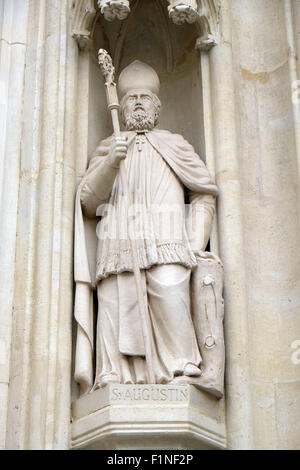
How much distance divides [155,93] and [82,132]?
22.7 inches

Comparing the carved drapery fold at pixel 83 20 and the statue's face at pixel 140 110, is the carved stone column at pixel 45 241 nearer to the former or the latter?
the carved drapery fold at pixel 83 20

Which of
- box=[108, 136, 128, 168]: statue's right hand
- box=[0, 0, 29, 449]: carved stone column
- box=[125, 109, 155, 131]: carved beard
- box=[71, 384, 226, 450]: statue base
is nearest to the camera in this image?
box=[71, 384, 226, 450]: statue base

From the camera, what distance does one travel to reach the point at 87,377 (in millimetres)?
6902

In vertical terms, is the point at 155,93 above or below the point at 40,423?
above

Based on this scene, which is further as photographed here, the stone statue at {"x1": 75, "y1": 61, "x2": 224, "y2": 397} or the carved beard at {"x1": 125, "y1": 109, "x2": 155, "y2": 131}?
the carved beard at {"x1": 125, "y1": 109, "x2": 155, "y2": 131}

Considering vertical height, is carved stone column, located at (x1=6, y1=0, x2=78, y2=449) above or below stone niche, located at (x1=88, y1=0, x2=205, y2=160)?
below

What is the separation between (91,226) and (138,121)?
2.58 ft

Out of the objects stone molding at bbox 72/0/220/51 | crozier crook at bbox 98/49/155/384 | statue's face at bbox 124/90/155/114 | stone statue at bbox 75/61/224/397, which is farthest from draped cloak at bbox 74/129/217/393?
stone molding at bbox 72/0/220/51

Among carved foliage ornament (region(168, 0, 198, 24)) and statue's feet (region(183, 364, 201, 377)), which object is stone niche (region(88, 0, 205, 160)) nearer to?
carved foliage ornament (region(168, 0, 198, 24))

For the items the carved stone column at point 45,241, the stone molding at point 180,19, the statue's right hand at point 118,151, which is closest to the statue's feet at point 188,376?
the carved stone column at point 45,241

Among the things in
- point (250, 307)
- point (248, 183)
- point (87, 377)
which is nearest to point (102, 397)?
point (87, 377)

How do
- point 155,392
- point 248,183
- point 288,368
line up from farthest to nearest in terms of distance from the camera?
point 248,183
point 288,368
point 155,392

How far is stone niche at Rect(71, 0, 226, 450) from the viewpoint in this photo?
6531 millimetres

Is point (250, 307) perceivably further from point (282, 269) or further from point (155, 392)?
point (155, 392)
